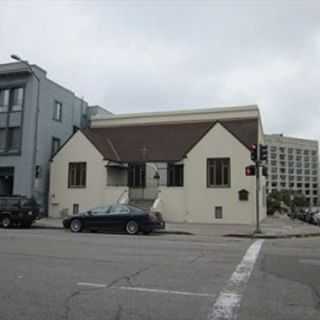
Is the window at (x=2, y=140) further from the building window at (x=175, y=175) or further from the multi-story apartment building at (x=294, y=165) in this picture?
the multi-story apartment building at (x=294, y=165)

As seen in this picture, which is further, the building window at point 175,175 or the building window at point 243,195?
the building window at point 175,175

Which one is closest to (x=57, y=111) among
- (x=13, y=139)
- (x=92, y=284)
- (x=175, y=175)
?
(x=13, y=139)

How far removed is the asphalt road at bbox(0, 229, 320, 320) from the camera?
239 inches

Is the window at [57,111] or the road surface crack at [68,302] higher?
the window at [57,111]

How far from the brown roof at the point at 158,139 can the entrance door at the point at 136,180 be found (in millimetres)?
818

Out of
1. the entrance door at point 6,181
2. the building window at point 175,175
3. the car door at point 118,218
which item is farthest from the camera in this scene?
the entrance door at point 6,181

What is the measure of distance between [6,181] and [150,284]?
29230 mm

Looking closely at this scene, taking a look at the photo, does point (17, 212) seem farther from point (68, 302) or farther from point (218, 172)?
point (68, 302)

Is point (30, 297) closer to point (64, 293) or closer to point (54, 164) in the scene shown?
point (64, 293)

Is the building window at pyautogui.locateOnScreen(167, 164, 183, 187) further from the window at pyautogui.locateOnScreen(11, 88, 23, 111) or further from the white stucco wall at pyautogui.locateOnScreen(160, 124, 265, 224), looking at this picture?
the window at pyautogui.locateOnScreen(11, 88, 23, 111)

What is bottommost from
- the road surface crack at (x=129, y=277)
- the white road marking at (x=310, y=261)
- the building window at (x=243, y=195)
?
the road surface crack at (x=129, y=277)

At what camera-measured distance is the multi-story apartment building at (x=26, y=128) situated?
32.0m

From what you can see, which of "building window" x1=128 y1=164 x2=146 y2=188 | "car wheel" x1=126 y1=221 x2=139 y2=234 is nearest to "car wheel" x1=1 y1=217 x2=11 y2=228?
"car wheel" x1=126 y1=221 x2=139 y2=234

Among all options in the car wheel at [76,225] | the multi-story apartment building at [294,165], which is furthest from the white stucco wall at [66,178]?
the multi-story apartment building at [294,165]
